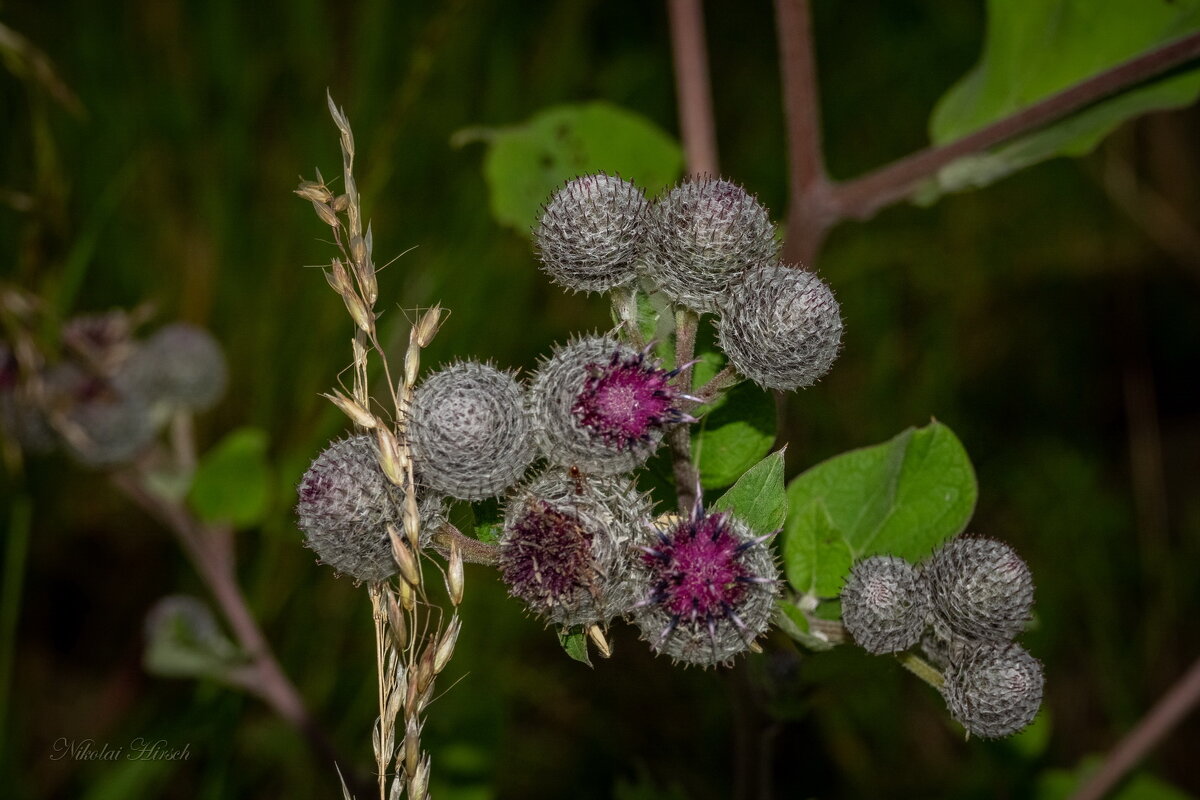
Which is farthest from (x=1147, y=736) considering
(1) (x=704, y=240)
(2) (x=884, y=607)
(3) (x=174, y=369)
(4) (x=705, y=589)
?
(3) (x=174, y=369)

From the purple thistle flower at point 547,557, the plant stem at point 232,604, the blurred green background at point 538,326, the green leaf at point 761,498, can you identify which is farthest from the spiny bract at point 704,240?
the plant stem at point 232,604

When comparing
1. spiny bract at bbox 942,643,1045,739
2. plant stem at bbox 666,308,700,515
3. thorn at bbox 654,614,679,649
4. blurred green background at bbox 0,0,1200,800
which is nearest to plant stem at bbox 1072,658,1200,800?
blurred green background at bbox 0,0,1200,800

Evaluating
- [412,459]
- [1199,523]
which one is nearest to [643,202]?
[412,459]

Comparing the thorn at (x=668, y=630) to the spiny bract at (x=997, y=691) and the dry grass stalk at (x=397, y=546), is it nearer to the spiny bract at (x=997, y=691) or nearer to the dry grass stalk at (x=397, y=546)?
the dry grass stalk at (x=397, y=546)

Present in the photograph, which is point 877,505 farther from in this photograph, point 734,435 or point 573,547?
point 573,547

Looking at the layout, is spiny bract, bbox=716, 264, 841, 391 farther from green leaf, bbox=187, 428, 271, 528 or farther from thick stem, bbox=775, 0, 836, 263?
green leaf, bbox=187, 428, 271, 528
